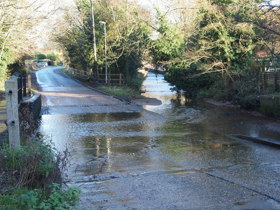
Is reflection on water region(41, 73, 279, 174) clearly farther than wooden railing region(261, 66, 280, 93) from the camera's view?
No

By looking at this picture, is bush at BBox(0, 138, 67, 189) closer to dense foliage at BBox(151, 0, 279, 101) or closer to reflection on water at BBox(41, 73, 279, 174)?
reflection on water at BBox(41, 73, 279, 174)

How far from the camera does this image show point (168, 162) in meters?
8.60

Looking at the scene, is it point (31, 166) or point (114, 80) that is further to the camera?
point (114, 80)

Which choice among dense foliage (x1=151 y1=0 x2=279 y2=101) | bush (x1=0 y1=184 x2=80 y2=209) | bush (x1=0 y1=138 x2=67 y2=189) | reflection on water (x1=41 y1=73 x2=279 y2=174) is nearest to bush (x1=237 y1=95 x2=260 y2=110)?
reflection on water (x1=41 y1=73 x2=279 y2=174)

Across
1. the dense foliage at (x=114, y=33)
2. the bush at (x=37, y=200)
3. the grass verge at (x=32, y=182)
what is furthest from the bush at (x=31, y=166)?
the dense foliage at (x=114, y=33)

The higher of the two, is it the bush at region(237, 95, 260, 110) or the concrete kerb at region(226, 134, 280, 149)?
the bush at region(237, 95, 260, 110)

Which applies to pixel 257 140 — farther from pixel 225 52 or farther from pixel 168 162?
pixel 225 52

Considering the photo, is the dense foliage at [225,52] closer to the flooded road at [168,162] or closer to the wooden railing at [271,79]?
the wooden railing at [271,79]

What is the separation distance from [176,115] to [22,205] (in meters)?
14.5

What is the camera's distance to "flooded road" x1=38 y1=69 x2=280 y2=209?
5844 millimetres

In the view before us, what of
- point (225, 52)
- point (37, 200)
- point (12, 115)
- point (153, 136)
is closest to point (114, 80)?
point (225, 52)

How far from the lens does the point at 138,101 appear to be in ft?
79.6

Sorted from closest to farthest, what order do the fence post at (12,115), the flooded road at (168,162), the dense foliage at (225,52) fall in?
the flooded road at (168,162) < the fence post at (12,115) < the dense foliage at (225,52)

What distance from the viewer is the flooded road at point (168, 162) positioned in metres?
5.84
